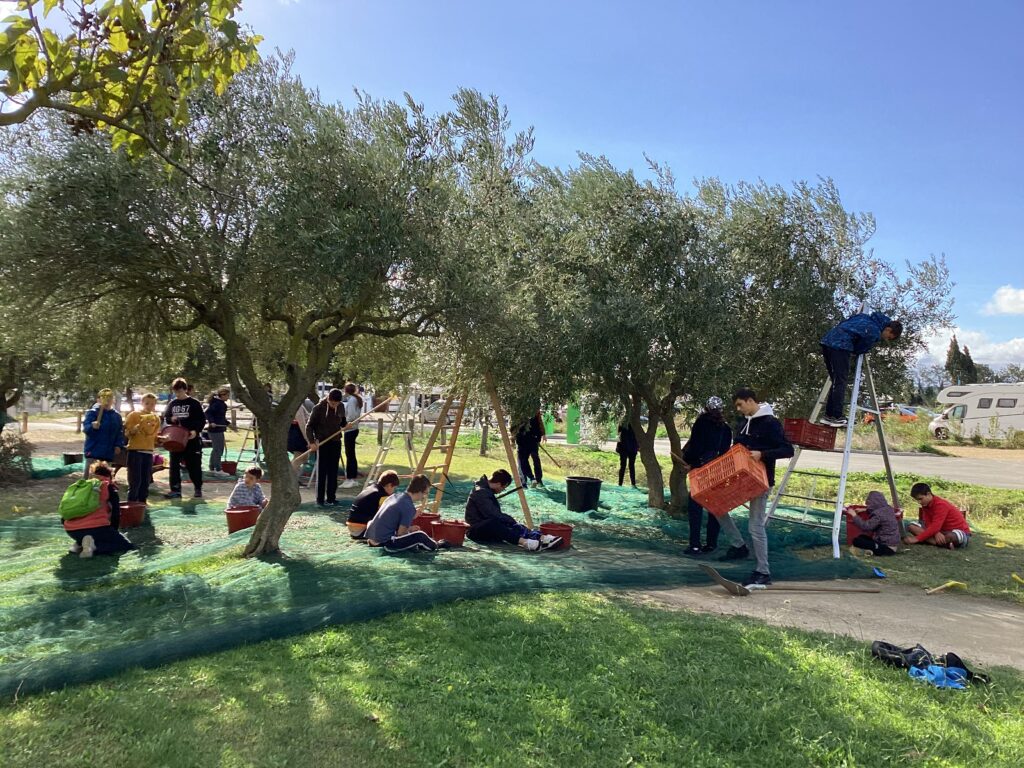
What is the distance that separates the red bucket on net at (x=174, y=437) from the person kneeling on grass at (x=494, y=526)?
205 inches

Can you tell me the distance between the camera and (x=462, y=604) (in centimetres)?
537

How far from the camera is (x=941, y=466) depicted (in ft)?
67.7

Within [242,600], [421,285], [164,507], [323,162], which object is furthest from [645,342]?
[164,507]

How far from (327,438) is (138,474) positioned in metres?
2.58

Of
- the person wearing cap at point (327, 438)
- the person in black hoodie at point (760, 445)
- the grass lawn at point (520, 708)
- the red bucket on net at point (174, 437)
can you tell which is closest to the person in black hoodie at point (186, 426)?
the red bucket on net at point (174, 437)

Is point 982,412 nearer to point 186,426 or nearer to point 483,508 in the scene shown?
point 483,508

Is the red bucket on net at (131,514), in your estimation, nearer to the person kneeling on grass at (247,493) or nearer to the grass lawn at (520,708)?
the person kneeling on grass at (247,493)

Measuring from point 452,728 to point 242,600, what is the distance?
8.91ft

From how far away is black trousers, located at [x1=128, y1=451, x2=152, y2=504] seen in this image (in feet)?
31.5

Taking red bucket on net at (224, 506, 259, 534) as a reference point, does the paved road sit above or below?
below

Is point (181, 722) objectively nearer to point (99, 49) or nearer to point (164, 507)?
point (99, 49)

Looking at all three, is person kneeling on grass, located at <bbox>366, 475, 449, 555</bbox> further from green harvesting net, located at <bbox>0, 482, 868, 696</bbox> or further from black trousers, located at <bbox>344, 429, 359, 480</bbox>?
black trousers, located at <bbox>344, 429, 359, 480</bbox>

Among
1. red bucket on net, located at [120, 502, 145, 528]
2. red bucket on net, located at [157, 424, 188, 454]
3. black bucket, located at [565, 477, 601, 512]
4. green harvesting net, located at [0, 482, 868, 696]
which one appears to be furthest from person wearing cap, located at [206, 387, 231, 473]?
black bucket, located at [565, 477, 601, 512]

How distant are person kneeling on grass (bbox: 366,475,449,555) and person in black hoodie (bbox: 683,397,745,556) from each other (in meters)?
3.09
